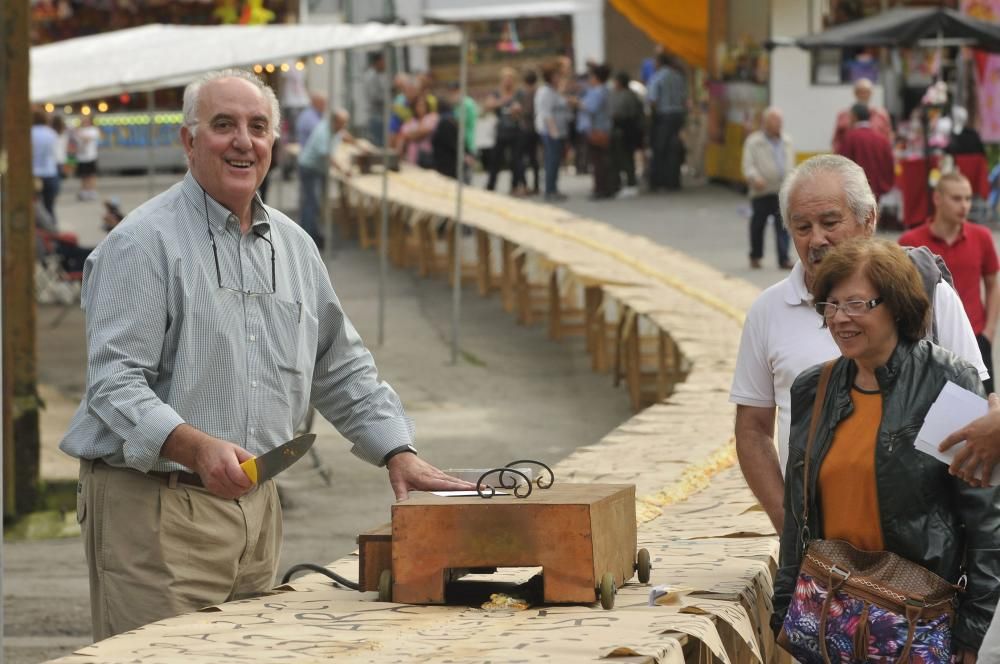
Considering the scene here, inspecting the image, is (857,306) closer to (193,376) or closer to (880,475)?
(880,475)

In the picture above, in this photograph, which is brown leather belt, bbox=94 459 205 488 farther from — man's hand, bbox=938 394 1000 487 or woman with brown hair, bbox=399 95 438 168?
woman with brown hair, bbox=399 95 438 168

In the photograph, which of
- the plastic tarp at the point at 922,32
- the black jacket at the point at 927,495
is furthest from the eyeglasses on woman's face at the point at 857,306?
the plastic tarp at the point at 922,32

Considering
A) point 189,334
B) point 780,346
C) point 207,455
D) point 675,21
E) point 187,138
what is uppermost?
point 675,21

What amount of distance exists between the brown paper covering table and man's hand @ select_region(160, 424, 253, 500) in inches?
13.9

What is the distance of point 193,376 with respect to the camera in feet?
13.2

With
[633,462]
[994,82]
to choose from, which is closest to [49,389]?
[633,462]

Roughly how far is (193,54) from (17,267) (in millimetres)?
3579

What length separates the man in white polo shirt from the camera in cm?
429

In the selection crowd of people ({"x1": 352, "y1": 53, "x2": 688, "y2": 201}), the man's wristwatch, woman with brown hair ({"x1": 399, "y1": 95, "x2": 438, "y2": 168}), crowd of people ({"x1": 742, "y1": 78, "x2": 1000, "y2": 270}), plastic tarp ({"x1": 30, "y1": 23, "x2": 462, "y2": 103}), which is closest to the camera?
the man's wristwatch

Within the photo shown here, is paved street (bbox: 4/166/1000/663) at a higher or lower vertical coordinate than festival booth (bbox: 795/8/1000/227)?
lower

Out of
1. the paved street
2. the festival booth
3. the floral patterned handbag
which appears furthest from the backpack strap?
the festival booth

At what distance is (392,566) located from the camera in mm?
3971

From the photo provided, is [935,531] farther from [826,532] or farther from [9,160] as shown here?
[9,160]

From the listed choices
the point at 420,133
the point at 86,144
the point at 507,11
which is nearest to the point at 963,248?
the point at 420,133
